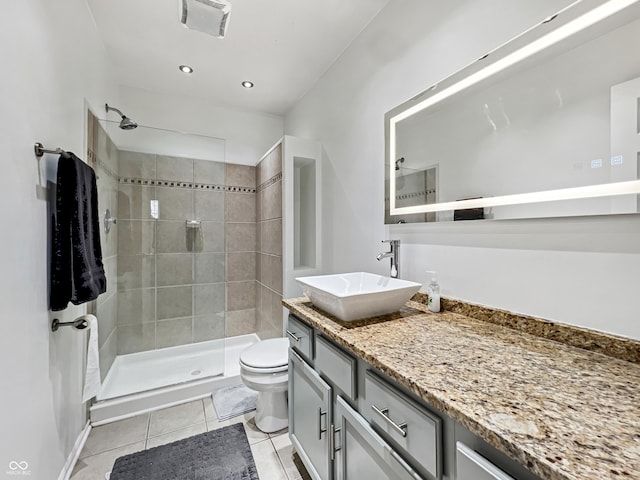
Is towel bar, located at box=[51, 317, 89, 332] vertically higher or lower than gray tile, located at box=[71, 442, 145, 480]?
higher

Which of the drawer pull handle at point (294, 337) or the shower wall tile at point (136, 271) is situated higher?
the shower wall tile at point (136, 271)

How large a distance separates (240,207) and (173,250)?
0.80m

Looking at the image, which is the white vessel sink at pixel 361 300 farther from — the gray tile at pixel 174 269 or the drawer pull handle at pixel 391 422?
the gray tile at pixel 174 269

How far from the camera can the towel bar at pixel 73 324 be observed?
1.27m

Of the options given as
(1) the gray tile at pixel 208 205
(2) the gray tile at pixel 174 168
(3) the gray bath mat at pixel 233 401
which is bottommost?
(3) the gray bath mat at pixel 233 401

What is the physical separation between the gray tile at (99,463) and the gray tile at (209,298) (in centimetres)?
123

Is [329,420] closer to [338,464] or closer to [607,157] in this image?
[338,464]

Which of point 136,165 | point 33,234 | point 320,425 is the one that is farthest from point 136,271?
point 320,425

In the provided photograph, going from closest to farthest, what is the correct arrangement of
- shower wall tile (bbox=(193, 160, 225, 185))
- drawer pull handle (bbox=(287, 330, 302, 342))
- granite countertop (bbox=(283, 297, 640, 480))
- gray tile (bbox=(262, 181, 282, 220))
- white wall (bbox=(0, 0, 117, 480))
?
granite countertop (bbox=(283, 297, 640, 480)) < white wall (bbox=(0, 0, 117, 480)) < drawer pull handle (bbox=(287, 330, 302, 342)) < gray tile (bbox=(262, 181, 282, 220)) < shower wall tile (bbox=(193, 160, 225, 185))

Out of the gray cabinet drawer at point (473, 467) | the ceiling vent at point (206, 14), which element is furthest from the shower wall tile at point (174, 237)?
the gray cabinet drawer at point (473, 467)

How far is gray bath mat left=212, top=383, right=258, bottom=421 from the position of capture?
198cm

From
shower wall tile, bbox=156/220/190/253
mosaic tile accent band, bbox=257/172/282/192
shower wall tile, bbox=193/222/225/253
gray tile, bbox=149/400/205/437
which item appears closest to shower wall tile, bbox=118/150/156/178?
shower wall tile, bbox=156/220/190/253

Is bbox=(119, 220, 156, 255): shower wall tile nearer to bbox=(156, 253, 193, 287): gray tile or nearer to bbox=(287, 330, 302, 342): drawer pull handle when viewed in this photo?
bbox=(156, 253, 193, 287): gray tile

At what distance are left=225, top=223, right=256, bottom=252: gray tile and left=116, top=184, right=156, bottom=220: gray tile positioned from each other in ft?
2.45
